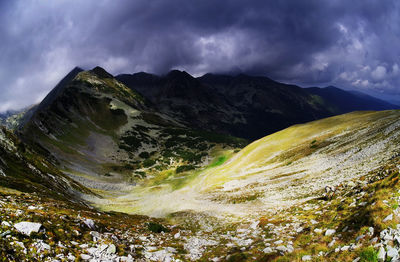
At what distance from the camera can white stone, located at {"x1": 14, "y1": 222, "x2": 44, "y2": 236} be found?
8.94m

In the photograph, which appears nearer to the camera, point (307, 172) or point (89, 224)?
point (89, 224)

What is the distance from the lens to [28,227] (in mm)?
A: 9195

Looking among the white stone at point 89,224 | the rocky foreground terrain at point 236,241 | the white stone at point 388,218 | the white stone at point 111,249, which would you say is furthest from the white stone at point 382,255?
the white stone at point 89,224

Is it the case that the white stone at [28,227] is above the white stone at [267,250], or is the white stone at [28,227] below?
above

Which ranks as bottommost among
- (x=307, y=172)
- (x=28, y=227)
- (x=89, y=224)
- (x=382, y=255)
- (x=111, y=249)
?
(x=307, y=172)

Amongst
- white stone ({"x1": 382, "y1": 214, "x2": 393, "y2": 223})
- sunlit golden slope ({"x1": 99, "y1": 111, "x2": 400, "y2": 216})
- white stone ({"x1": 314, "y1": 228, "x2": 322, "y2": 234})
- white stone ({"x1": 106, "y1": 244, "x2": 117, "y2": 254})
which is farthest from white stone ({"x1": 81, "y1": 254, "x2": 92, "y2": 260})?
sunlit golden slope ({"x1": 99, "y1": 111, "x2": 400, "y2": 216})

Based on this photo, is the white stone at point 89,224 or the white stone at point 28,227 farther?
the white stone at point 89,224

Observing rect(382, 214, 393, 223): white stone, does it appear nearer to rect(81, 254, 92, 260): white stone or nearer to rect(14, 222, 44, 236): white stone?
rect(81, 254, 92, 260): white stone

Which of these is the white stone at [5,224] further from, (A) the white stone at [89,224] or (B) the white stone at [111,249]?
(A) the white stone at [89,224]

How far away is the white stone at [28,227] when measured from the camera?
8938 millimetres

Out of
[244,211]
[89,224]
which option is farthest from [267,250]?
[244,211]

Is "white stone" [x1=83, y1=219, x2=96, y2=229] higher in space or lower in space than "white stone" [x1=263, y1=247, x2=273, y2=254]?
higher

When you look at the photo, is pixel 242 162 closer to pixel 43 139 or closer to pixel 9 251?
pixel 9 251

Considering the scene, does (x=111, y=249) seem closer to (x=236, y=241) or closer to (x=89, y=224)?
(x=89, y=224)
